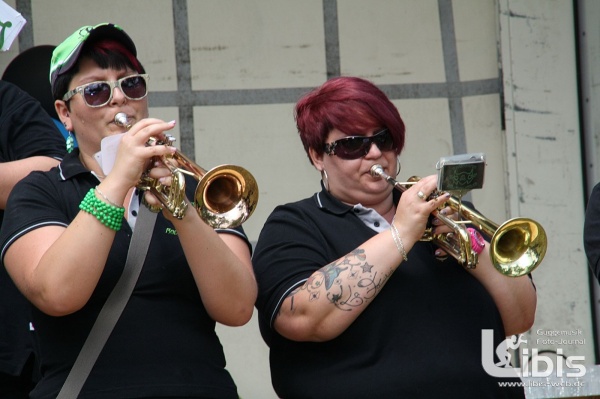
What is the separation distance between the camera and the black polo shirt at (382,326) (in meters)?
3.27

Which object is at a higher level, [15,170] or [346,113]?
[346,113]

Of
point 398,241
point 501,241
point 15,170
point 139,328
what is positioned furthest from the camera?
point 15,170

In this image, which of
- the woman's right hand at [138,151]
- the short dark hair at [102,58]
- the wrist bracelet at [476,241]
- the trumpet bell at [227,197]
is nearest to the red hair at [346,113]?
the wrist bracelet at [476,241]

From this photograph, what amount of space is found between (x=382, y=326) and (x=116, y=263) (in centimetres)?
84

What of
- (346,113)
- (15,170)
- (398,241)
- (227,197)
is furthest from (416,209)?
(15,170)

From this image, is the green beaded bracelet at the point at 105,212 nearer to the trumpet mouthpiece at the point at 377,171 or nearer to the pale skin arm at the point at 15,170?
the pale skin arm at the point at 15,170

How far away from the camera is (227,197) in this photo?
3.19 meters

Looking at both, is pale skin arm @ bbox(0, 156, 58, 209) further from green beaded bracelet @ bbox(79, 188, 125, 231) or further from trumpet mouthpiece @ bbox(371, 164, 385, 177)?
trumpet mouthpiece @ bbox(371, 164, 385, 177)

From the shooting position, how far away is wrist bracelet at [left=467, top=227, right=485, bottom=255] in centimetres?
342

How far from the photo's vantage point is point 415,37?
222 inches

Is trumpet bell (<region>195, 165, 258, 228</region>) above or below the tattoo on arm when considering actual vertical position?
above

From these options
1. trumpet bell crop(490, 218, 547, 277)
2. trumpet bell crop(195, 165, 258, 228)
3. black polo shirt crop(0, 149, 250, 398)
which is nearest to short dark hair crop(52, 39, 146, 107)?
black polo shirt crop(0, 149, 250, 398)

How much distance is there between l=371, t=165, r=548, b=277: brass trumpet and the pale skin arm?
1342 mm

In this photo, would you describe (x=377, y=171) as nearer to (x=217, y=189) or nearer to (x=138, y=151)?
(x=217, y=189)
